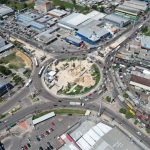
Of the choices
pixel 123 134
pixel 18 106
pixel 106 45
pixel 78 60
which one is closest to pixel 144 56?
pixel 106 45

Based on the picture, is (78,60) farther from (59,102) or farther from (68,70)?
(59,102)

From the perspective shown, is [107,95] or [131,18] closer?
[107,95]

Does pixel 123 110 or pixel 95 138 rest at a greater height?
pixel 95 138

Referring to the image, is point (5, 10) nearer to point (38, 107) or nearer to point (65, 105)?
point (38, 107)

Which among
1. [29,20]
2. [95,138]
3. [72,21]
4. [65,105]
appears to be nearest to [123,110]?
[95,138]

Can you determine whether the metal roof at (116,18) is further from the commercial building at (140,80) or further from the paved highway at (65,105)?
the paved highway at (65,105)

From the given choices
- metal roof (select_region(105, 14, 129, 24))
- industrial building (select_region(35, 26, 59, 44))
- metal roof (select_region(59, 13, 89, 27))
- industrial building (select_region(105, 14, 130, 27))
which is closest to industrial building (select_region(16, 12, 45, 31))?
industrial building (select_region(35, 26, 59, 44))
